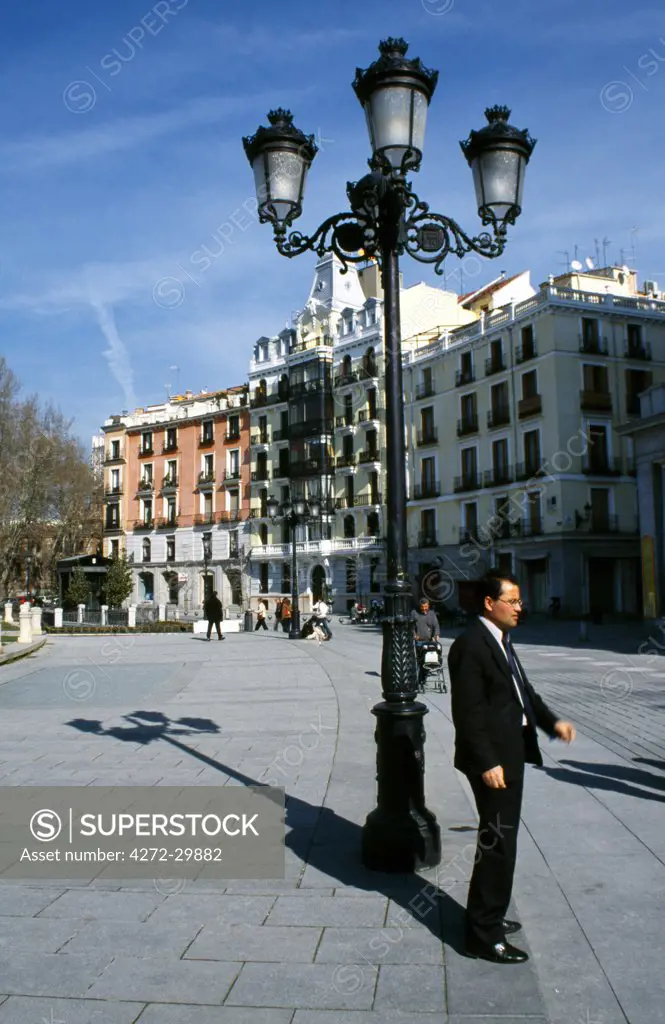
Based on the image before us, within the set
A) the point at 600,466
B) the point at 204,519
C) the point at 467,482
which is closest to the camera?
the point at 600,466

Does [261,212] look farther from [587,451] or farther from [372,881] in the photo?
[587,451]

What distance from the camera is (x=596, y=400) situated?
37094mm

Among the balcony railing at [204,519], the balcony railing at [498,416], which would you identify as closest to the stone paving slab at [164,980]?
the balcony railing at [498,416]

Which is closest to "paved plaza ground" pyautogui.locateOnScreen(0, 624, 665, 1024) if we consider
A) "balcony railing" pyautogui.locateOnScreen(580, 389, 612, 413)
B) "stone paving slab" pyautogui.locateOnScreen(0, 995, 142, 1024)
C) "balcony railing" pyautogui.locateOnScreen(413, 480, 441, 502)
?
"stone paving slab" pyautogui.locateOnScreen(0, 995, 142, 1024)

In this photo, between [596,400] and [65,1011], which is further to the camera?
[596,400]

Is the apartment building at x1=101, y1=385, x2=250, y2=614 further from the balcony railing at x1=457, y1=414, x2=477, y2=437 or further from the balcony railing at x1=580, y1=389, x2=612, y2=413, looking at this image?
the balcony railing at x1=580, y1=389, x2=612, y2=413

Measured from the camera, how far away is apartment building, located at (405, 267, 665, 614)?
1426 inches

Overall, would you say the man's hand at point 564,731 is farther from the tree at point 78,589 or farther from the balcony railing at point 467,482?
the tree at point 78,589

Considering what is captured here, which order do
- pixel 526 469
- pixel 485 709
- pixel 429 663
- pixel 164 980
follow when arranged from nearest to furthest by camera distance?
pixel 164 980 < pixel 485 709 < pixel 429 663 < pixel 526 469

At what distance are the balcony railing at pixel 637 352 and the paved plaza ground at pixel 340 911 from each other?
31.8 m

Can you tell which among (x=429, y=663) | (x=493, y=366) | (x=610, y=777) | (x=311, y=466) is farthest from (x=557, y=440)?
(x=610, y=777)

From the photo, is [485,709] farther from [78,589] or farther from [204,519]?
[204,519]

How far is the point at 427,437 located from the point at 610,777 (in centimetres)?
3888

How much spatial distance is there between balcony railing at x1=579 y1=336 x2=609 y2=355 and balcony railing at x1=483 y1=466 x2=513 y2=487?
6219 mm
